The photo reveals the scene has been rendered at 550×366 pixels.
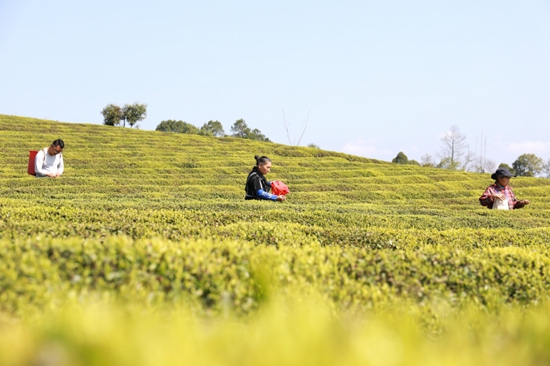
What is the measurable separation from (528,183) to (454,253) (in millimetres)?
30866

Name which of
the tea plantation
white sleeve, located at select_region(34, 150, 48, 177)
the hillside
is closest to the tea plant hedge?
the tea plantation

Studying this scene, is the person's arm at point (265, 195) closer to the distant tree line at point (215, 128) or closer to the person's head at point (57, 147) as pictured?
the person's head at point (57, 147)

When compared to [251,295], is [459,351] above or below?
above

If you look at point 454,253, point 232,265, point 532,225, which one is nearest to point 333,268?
point 232,265

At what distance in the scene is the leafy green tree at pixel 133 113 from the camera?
65812 mm

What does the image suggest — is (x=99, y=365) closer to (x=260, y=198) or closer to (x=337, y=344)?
(x=337, y=344)

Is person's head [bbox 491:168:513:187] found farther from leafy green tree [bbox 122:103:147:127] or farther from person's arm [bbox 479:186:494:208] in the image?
leafy green tree [bbox 122:103:147:127]

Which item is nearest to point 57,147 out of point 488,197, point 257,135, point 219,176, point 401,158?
point 488,197

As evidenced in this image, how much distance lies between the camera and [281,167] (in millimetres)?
34094

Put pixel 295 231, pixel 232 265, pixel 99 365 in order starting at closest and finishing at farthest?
pixel 99 365 < pixel 232 265 < pixel 295 231

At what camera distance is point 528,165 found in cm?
7825

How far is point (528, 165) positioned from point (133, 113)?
5306 centimetres

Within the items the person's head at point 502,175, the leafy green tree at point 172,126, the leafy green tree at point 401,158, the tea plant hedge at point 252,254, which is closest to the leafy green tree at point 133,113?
the leafy green tree at point 172,126

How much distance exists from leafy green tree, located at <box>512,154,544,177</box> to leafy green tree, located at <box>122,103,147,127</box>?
5077 centimetres
